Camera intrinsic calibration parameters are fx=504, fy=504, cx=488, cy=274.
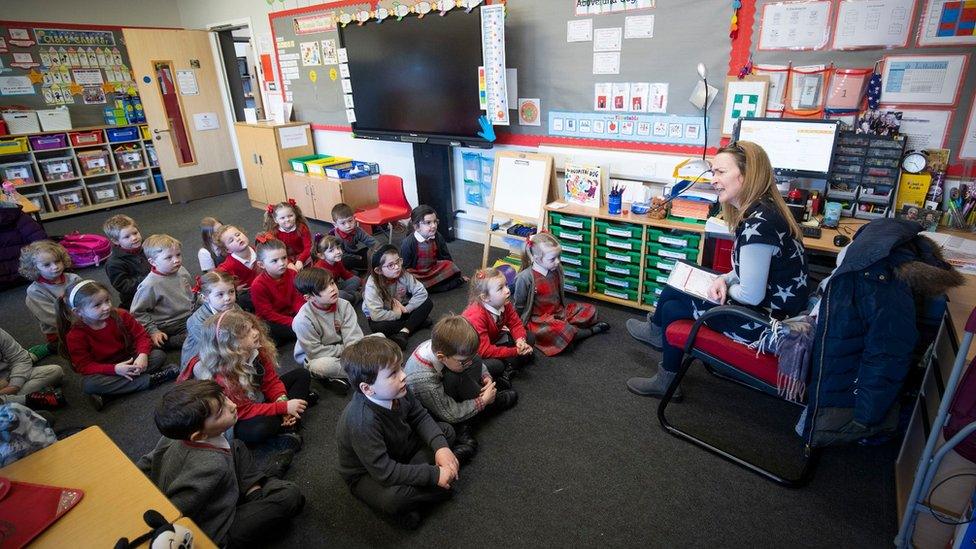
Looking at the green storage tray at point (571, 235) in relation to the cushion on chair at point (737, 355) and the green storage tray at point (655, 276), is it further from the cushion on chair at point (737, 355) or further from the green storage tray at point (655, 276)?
the cushion on chair at point (737, 355)

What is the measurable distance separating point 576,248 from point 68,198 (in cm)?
598

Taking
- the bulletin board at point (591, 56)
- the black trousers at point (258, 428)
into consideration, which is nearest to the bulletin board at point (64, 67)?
the bulletin board at point (591, 56)

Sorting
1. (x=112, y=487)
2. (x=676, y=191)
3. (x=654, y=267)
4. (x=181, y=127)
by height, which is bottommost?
(x=654, y=267)

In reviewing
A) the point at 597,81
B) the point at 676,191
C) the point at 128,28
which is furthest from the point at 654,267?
the point at 128,28

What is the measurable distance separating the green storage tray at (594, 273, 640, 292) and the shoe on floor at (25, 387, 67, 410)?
3.09 metres

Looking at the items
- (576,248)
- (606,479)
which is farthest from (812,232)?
(606,479)

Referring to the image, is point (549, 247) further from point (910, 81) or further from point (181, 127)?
point (181, 127)

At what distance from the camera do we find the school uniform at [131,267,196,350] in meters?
2.95

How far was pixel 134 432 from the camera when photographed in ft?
7.72

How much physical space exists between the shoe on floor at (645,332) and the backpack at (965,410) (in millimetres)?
1367

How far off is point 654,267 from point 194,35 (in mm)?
6220

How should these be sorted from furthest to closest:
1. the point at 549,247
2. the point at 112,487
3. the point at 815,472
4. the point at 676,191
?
the point at 676,191
the point at 549,247
the point at 815,472
the point at 112,487

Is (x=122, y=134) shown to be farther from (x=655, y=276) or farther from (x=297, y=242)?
(x=655, y=276)

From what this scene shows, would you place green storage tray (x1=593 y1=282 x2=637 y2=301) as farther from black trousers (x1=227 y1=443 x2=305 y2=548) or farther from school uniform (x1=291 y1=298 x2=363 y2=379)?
black trousers (x1=227 y1=443 x2=305 y2=548)
